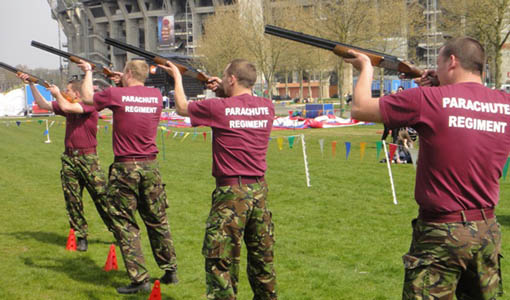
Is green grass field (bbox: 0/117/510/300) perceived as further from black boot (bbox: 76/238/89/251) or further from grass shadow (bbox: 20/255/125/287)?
A: black boot (bbox: 76/238/89/251)

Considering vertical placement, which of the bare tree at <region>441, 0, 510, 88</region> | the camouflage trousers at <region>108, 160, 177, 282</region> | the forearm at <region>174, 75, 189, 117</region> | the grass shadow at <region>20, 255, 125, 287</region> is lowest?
the grass shadow at <region>20, 255, 125, 287</region>

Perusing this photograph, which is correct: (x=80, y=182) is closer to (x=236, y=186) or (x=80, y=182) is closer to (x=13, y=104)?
(x=236, y=186)

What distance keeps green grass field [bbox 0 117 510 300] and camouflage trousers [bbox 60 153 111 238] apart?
53cm

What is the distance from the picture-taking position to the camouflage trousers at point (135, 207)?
21.3ft

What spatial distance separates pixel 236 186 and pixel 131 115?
6.53 feet

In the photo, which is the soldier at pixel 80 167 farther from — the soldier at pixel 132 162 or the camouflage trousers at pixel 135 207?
the camouflage trousers at pixel 135 207

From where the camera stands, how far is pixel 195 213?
11.5 m

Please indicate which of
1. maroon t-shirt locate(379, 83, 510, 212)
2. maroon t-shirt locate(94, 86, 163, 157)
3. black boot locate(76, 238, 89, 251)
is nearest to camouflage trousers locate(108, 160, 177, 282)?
maroon t-shirt locate(94, 86, 163, 157)

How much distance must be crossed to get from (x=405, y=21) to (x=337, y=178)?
1194 inches

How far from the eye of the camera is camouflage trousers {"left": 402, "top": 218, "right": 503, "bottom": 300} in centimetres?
364

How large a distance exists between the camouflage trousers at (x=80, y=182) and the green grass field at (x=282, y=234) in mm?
530

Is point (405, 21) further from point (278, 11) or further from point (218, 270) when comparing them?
point (218, 270)

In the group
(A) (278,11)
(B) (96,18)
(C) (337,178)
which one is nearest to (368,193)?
(C) (337,178)

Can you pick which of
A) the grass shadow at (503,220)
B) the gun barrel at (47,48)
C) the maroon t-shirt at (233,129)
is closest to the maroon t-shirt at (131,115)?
the maroon t-shirt at (233,129)
